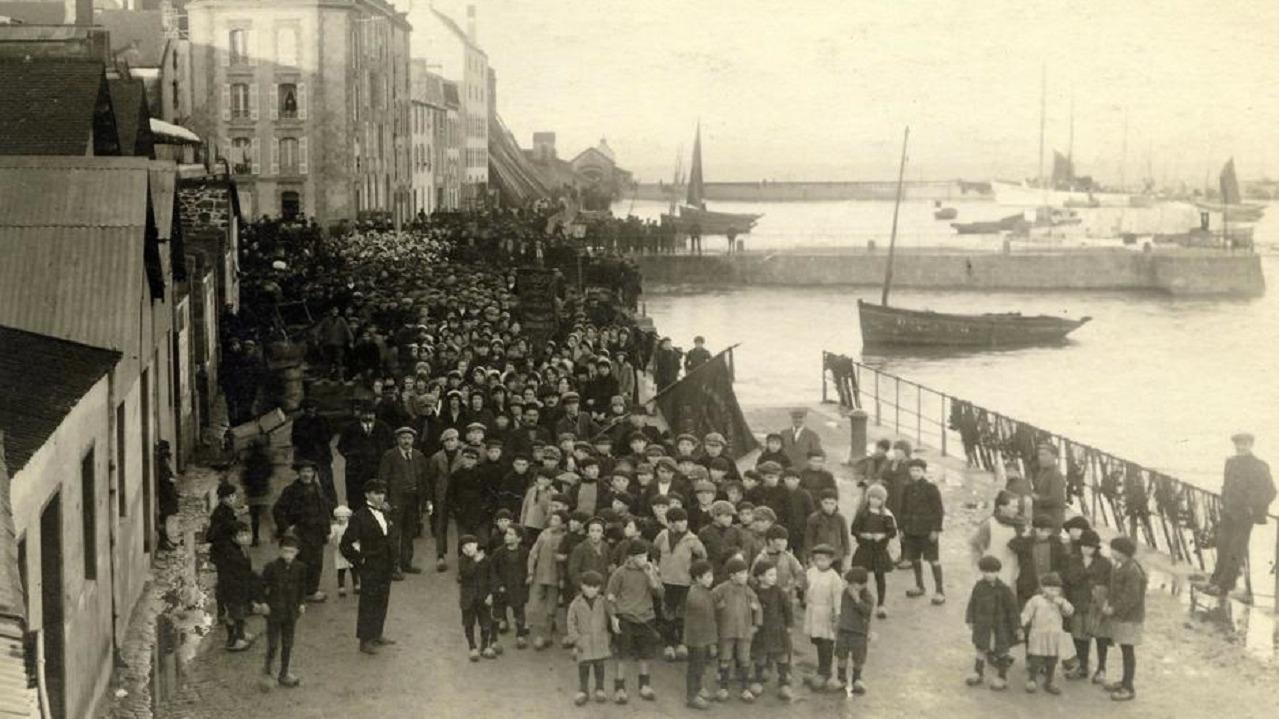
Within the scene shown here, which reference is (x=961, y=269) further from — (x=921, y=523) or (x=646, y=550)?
(x=646, y=550)

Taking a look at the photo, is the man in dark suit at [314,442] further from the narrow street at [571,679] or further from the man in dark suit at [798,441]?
the man in dark suit at [798,441]

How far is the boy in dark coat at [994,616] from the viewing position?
12.0 meters

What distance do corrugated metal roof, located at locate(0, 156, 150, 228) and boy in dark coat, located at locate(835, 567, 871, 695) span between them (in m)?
7.86

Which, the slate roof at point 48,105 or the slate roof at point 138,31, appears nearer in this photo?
the slate roof at point 48,105

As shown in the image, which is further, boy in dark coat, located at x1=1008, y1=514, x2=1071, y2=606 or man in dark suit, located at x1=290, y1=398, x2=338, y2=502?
man in dark suit, located at x1=290, y1=398, x2=338, y2=502

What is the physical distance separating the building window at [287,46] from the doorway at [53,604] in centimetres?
4994

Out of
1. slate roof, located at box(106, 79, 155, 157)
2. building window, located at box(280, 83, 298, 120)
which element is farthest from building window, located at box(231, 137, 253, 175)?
slate roof, located at box(106, 79, 155, 157)

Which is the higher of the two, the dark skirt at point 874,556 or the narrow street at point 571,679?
the dark skirt at point 874,556

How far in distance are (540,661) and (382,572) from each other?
1.72m

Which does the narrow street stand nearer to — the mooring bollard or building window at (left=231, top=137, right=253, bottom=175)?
the mooring bollard

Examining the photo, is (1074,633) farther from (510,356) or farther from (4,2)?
(4,2)

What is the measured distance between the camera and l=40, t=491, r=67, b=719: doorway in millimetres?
9562

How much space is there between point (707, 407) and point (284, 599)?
1113 cm

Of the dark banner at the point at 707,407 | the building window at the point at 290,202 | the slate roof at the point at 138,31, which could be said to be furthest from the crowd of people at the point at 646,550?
the building window at the point at 290,202
